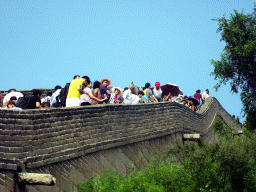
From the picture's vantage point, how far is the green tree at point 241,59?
55.5 ft

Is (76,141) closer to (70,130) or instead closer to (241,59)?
(70,130)

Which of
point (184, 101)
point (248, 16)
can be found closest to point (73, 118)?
point (248, 16)

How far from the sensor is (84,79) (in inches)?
470

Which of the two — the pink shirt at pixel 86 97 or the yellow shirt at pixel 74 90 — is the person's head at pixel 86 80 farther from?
the yellow shirt at pixel 74 90

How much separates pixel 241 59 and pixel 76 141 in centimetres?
976

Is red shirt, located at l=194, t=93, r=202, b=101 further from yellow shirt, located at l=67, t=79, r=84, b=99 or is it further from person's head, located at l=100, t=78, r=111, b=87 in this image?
yellow shirt, located at l=67, t=79, r=84, b=99

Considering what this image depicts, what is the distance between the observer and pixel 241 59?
57.5ft

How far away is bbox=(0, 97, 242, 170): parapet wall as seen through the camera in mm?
7840

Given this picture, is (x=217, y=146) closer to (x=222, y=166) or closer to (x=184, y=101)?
(x=222, y=166)

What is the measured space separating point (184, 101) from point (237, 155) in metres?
10.4

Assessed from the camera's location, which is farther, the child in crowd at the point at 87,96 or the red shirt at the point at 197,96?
the red shirt at the point at 197,96

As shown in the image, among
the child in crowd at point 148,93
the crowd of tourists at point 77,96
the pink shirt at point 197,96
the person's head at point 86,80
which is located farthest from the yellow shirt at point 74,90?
the pink shirt at point 197,96

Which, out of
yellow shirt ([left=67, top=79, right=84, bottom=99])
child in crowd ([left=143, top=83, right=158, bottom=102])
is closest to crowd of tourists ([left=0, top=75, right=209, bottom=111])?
yellow shirt ([left=67, top=79, right=84, bottom=99])

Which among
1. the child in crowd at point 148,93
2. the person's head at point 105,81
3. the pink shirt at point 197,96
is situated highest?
the pink shirt at point 197,96
